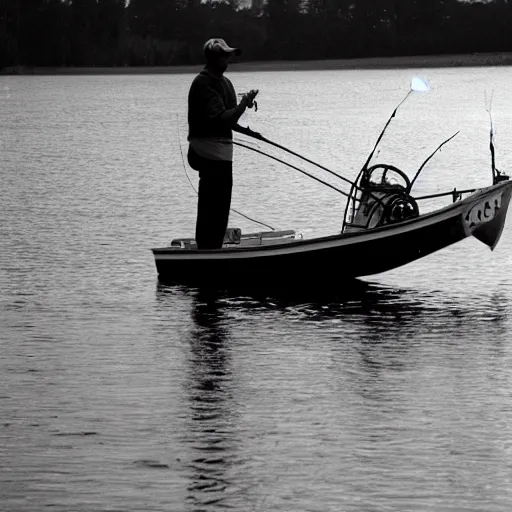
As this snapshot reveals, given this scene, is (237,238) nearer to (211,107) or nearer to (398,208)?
(398,208)

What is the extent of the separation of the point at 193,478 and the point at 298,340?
12.4ft

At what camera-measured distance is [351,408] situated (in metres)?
9.12

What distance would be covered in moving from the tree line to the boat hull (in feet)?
493

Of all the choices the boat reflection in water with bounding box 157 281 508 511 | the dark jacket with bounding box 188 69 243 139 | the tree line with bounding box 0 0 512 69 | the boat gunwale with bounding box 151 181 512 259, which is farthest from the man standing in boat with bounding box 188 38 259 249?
the tree line with bounding box 0 0 512 69

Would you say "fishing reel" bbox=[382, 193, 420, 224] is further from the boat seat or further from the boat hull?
the boat seat

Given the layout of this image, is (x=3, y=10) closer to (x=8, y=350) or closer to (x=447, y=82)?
(x=447, y=82)

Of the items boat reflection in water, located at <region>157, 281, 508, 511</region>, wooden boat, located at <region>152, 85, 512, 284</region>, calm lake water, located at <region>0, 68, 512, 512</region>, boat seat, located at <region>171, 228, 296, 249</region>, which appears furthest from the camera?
boat seat, located at <region>171, 228, 296, 249</region>

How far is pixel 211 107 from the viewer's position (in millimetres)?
13289

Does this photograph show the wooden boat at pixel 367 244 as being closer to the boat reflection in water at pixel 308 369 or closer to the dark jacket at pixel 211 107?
the boat reflection in water at pixel 308 369

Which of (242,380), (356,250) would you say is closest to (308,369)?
(242,380)

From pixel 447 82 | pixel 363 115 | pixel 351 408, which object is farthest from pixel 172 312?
pixel 447 82

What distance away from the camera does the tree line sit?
543 feet

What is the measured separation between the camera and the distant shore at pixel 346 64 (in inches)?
6639

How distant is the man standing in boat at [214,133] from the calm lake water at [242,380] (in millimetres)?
631
